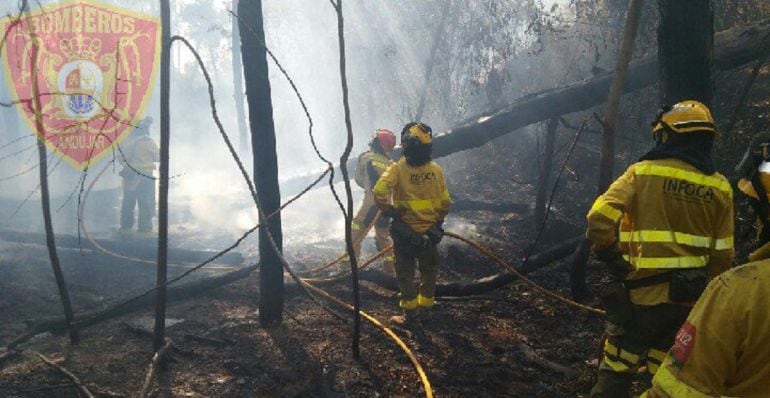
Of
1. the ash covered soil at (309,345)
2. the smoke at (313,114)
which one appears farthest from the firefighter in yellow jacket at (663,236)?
the smoke at (313,114)

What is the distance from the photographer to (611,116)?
17.0ft

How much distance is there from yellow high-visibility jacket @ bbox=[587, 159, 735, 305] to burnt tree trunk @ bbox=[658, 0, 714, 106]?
2329mm

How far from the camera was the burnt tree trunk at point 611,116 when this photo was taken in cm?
505

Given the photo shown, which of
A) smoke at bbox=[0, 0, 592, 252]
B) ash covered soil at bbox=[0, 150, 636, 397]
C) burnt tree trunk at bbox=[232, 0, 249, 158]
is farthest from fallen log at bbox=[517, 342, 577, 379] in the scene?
burnt tree trunk at bbox=[232, 0, 249, 158]

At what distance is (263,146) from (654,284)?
3495 millimetres

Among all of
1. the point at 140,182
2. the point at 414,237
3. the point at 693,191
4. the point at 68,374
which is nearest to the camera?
the point at 693,191

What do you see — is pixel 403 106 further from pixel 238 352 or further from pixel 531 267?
pixel 238 352

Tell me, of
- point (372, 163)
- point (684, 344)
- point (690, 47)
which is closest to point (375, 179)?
point (372, 163)

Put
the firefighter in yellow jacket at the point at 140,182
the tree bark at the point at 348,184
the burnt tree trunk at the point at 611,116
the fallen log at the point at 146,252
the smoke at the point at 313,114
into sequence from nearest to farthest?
the tree bark at the point at 348,184 → the burnt tree trunk at the point at 611,116 → the fallen log at the point at 146,252 → the firefighter in yellow jacket at the point at 140,182 → the smoke at the point at 313,114

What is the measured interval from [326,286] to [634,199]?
422 cm

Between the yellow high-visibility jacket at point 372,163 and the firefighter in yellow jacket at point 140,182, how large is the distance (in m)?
4.64

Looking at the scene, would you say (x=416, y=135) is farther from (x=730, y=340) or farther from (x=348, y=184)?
(x=730, y=340)

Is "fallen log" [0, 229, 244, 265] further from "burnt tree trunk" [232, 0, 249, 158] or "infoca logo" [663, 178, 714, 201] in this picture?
"burnt tree trunk" [232, 0, 249, 158]

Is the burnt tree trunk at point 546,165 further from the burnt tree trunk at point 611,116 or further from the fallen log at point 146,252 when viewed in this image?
the fallen log at point 146,252
